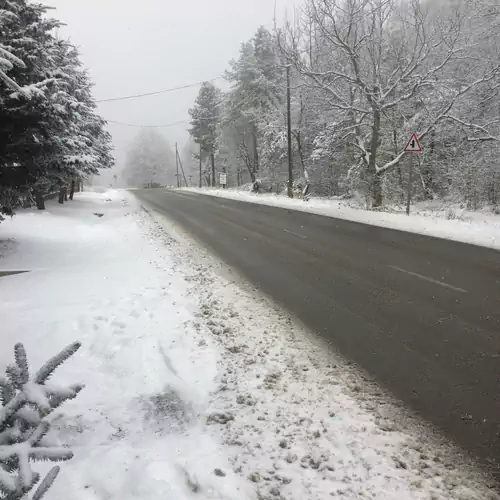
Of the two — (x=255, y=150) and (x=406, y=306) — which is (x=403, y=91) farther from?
(x=255, y=150)

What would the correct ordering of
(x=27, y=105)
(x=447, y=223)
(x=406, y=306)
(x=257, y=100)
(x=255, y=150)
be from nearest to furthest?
(x=406, y=306)
(x=27, y=105)
(x=447, y=223)
(x=257, y=100)
(x=255, y=150)

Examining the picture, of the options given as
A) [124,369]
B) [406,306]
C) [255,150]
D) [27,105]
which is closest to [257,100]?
[255,150]

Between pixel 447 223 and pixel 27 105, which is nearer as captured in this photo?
pixel 27 105

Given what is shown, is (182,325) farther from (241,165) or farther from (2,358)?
(241,165)

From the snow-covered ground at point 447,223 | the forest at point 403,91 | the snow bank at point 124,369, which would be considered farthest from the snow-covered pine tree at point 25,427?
the forest at point 403,91

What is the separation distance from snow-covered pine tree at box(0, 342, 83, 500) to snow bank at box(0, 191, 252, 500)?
1.43m

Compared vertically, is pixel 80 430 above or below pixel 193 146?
below

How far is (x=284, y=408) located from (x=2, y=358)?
312 cm

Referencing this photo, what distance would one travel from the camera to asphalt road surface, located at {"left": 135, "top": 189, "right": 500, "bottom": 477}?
3.54 metres

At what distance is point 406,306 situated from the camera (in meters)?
5.74

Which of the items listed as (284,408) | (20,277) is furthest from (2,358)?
(20,277)

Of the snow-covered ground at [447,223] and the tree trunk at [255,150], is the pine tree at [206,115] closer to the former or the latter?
the tree trunk at [255,150]

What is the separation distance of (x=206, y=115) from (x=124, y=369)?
51.7 metres

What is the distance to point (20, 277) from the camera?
7.67m
